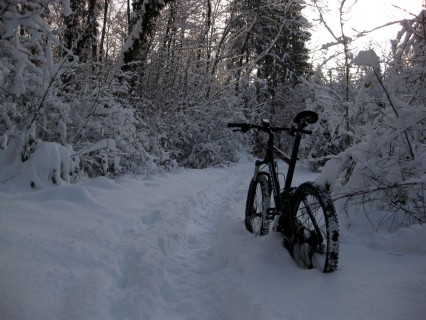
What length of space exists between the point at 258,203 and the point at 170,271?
1.54 meters

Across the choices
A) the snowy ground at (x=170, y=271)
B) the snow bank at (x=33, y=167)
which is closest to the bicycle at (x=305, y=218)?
the snowy ground at (x=170, y=271)

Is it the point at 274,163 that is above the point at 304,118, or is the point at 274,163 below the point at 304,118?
below

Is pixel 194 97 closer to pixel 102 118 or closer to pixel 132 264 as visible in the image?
pixel 102 118

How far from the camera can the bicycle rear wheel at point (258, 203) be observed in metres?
4.09

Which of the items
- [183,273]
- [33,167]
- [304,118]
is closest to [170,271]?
[183,273]

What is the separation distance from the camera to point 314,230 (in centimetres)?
288

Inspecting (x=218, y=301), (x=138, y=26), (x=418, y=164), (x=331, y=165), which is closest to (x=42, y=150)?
(x=218, y=301)

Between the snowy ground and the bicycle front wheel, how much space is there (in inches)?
4.7

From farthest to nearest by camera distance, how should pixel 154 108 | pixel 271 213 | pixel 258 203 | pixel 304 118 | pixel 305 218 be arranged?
pixel 154 108 < pixel 258 203 < pixel 271 213 < pixel 304 118 < pixel 305 218

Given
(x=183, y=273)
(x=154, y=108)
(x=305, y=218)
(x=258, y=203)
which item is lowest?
(x=183, y=273)

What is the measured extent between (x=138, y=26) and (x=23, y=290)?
8264 millimetres

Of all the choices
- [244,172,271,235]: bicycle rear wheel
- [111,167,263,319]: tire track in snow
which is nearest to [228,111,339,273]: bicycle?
[244,172,271,235]: bicycle rear wheel

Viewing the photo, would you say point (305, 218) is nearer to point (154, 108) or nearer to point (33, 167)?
point (33, 167)

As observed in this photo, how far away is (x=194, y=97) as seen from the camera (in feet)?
51.8
